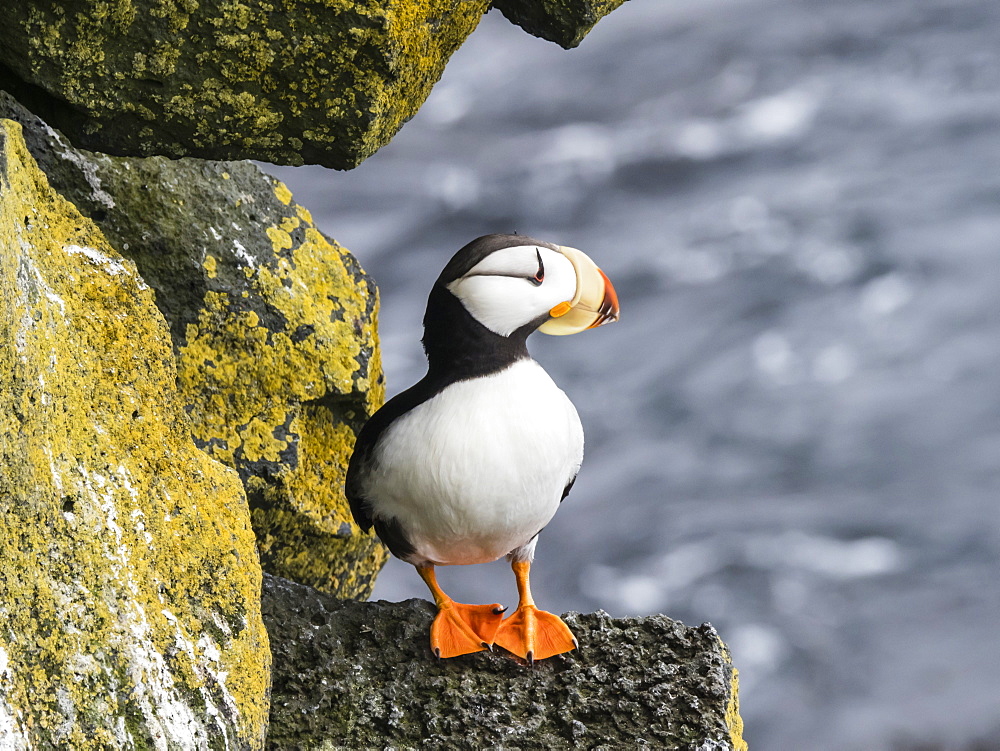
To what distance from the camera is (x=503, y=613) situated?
10.1 ft

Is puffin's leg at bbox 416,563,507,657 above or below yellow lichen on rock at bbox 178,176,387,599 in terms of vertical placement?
below

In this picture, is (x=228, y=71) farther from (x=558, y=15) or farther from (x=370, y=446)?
(x=370, y=446)

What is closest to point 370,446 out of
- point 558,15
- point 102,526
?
point 102,526

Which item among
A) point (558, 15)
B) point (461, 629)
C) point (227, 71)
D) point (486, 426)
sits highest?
point (558, 15)

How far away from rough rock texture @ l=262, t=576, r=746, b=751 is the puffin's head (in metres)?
0.81

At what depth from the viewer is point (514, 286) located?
2.75 m

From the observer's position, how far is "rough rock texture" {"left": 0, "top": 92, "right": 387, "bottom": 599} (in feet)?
10.2

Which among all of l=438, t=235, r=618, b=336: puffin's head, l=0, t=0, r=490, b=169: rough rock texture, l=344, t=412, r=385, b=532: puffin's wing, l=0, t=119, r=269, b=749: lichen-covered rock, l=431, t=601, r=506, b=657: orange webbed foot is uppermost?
l=438, t=235, r=618, b=336: puffin's head

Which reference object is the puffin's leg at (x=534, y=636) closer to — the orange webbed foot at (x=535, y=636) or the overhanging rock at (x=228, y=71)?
the orange webbed foot at (x=535, y=636)

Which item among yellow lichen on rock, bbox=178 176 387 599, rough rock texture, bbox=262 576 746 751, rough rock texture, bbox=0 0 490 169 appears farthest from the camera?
yellow lichen on rock, bbox=178 176 387 599

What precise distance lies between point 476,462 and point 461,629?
423 millimetres

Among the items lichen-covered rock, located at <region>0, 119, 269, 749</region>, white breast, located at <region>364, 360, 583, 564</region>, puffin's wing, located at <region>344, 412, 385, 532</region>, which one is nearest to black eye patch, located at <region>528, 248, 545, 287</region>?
white breast, located at <region>364, 360, 583, 564</region>

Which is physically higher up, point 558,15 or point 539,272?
point 558,15

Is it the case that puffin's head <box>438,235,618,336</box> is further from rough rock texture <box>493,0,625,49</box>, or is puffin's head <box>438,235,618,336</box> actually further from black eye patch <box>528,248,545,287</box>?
rough rock texture <box>493,0,625,49</box>
